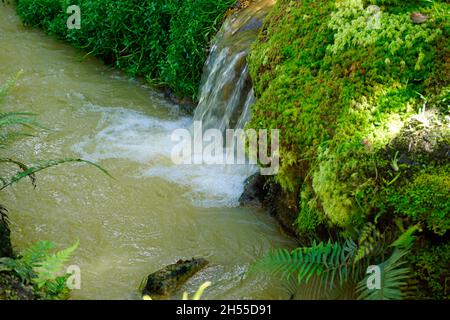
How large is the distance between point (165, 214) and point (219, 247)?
0.67 metres

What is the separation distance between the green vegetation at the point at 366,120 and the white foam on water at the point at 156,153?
96cm

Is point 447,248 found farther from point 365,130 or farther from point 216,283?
point 216,283

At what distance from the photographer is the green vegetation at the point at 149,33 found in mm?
6977

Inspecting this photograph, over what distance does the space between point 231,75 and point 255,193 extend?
155cm

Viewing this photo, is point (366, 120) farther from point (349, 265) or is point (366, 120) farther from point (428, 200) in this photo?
point (349, 265)

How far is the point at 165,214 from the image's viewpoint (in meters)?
4.92

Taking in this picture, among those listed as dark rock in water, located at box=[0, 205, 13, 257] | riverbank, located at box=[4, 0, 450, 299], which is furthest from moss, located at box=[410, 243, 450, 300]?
dark rock in water, located at box=[0, 205, 13, 257]

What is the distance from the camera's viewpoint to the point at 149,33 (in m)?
7.65

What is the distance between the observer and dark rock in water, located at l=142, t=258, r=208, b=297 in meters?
3.85

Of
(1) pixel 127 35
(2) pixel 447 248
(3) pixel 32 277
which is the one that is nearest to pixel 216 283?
(3) pixel 32 277

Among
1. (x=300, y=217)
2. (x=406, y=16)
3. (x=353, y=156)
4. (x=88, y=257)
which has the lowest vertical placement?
(x=88, y=257)
